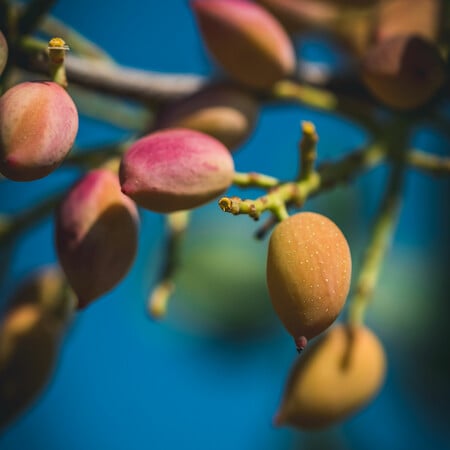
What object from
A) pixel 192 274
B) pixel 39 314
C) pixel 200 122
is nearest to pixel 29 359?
pixel 39 314

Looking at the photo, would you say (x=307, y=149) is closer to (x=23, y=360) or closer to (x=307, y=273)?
(x=307, y=273)

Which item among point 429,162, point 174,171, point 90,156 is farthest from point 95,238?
point 429,162

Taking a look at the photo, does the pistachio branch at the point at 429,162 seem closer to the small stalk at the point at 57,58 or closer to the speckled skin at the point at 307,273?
the speckled skin at the point at 307,273

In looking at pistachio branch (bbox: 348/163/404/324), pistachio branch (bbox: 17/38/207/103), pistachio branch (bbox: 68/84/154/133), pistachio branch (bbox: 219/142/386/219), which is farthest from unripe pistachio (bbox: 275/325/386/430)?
pistachio branch (bbox: 68/84/154/133)

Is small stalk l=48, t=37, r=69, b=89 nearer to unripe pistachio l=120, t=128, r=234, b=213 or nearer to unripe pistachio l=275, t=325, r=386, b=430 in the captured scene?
unripe pistachio l=120, t=128, r=234, b=213

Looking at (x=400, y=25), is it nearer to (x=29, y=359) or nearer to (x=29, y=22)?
(x=29, y=22)
